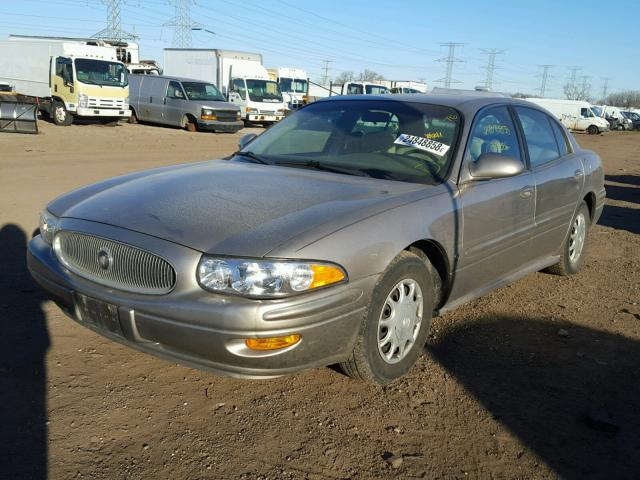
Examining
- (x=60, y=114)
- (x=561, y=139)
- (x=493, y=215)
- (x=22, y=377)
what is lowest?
(x=22, y=377)

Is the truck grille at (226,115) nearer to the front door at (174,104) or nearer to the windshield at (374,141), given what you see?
the front door at (174,104)

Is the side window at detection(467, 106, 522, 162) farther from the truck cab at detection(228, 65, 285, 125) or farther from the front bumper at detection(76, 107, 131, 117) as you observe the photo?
the truck cab at detection(228, 65, 285, 125)

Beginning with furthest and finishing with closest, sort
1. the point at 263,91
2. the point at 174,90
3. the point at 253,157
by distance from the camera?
the point at 263,91, the point at 174,90, the point at 253,157

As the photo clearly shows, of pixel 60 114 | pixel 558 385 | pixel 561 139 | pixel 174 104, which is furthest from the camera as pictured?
pixel 174 104

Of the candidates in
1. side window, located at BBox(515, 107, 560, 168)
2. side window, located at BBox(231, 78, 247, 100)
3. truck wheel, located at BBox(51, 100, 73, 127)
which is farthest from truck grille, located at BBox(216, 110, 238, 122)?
side window, located at BBox(515, 107, 560, 168)

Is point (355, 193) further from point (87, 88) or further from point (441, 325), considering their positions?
point (87, 88)

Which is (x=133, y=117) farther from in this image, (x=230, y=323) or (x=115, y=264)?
(x=230, y=323)

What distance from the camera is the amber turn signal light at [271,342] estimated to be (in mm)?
2562

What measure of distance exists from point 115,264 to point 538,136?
3.47 meters

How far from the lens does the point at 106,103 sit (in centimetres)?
2036

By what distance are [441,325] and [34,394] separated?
2586 millimetres

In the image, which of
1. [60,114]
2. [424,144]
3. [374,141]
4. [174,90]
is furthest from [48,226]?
[174,90]

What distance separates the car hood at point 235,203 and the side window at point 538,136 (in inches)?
60.4

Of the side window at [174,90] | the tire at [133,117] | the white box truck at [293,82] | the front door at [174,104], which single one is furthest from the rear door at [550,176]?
the white box truck at [293,82]
